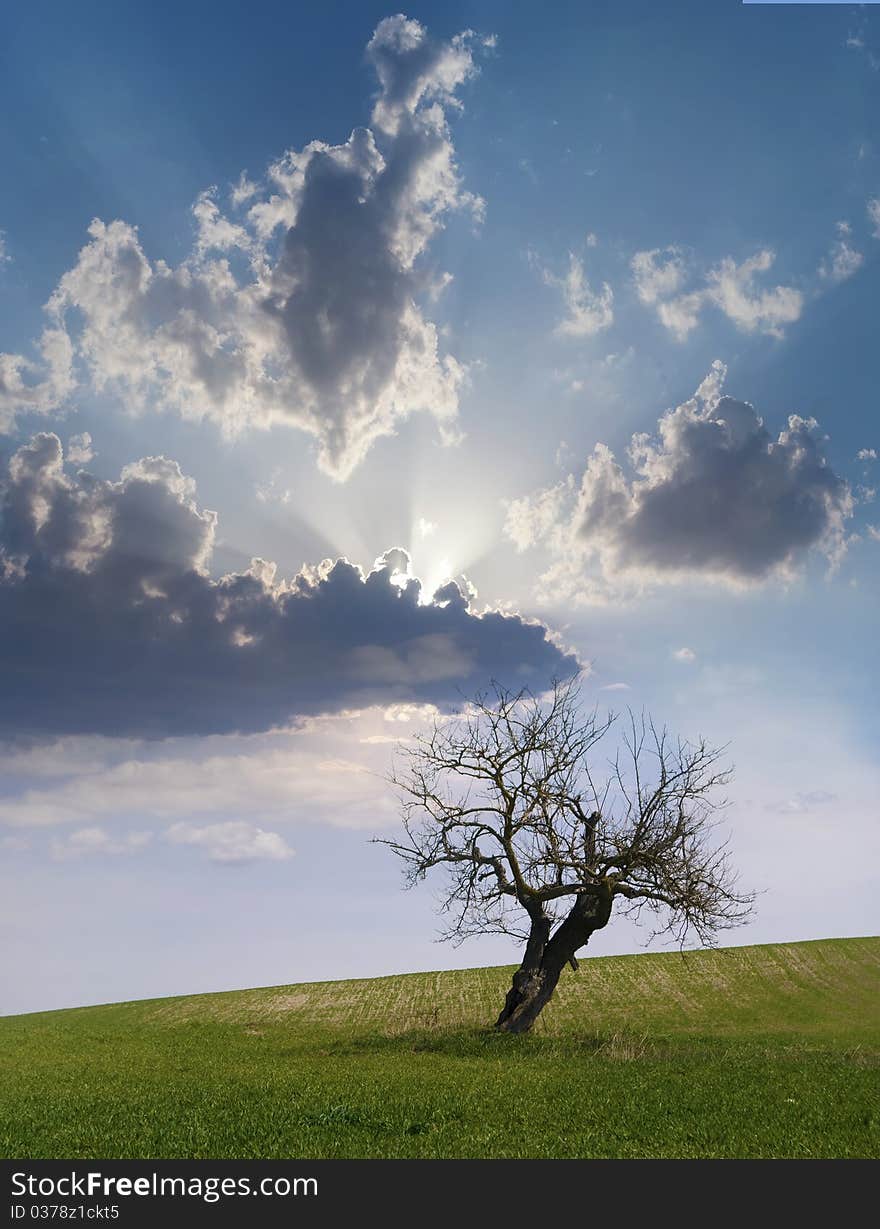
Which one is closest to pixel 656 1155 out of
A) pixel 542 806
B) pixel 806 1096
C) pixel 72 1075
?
pixel 806 1096

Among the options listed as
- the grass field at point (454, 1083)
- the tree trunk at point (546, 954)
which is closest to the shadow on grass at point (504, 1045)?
the grass field at point (454, 1083)

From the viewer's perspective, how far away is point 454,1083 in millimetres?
19719

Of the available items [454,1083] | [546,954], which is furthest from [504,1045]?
[454,1083]

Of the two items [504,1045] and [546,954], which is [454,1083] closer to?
[504,1045]

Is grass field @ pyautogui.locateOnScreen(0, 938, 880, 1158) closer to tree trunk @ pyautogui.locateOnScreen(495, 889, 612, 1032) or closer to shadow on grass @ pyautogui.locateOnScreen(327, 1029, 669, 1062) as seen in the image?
shadow on grass @ pyautogui.locateOnScreen(327, 1029, 669, 1062)

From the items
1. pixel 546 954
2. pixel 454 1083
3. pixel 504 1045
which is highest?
pixel 546 954

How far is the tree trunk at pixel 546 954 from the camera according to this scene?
34.1m

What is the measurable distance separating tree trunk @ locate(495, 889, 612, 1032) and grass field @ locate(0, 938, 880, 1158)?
1345 mm

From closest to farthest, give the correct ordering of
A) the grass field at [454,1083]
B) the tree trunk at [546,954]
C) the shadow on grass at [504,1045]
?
1. the grass field at [454,1083]
2. the shadow on grass at [504,1045]
3. the tree trunk at [546,954]

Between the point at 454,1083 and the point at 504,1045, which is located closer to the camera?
the point at 454,1083

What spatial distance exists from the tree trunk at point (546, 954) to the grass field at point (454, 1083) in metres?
1.34

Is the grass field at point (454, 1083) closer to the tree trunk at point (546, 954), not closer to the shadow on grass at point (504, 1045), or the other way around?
the shadow on grass at point (504, 1045)

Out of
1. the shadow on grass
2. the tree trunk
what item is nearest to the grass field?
the shadow on grass

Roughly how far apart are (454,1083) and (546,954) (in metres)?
15.8
